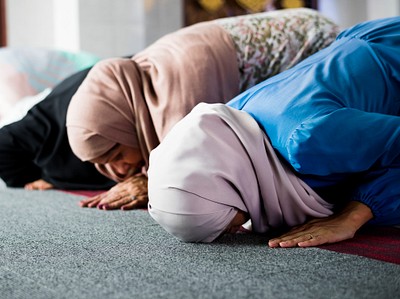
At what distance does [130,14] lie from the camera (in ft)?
14.8

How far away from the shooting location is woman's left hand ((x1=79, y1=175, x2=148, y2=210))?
2.08 metres

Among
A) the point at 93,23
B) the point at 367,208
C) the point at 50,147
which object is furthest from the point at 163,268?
the point at 93,23

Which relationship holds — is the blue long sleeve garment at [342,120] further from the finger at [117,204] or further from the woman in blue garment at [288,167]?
the finger at [117,204]

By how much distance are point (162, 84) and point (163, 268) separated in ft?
3.21

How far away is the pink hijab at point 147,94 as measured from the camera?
2.11 meters

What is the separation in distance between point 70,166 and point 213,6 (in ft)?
9.25

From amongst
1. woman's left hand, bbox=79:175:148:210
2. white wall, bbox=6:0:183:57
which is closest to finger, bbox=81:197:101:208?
woman's left hand, bbox=79:175:148:210

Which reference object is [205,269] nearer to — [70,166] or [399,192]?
[399,192]

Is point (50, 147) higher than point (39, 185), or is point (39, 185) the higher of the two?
point (50, 147)

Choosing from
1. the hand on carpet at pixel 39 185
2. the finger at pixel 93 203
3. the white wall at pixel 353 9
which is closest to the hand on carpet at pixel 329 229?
the finger at pixel 93 203

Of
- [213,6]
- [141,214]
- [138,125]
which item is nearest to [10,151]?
[138,125]

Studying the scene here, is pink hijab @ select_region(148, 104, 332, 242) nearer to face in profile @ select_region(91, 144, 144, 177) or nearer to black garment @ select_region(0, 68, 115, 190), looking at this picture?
face in profile @ select_region(91, 144, 144, 177)

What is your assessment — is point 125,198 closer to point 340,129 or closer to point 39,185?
point 39,185

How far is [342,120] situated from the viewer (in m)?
1.46
